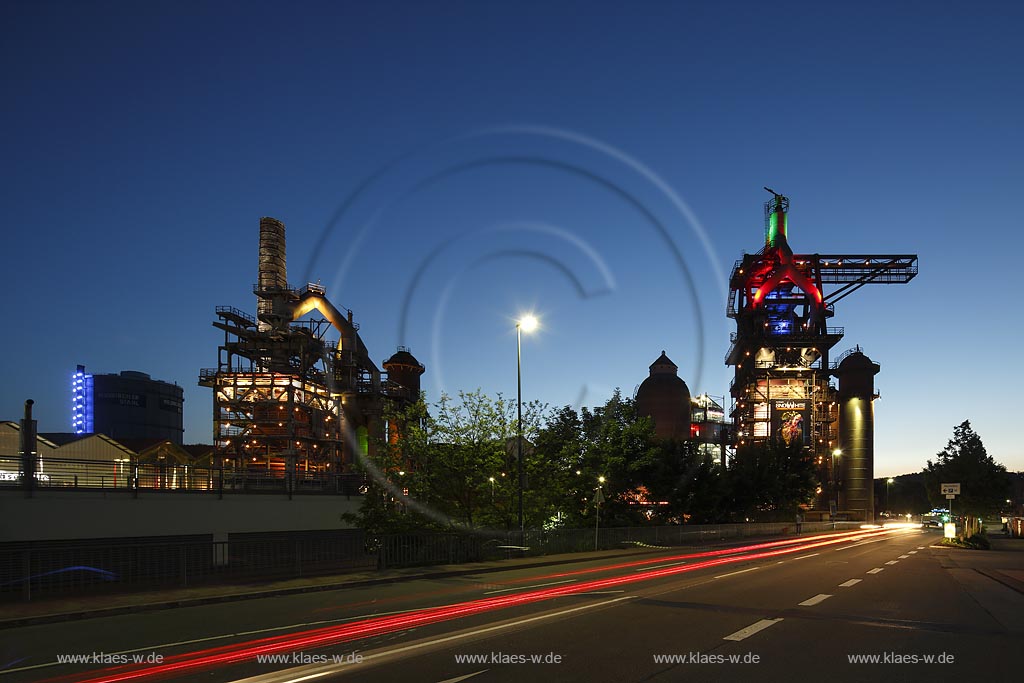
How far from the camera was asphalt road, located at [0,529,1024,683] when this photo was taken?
32.3ft

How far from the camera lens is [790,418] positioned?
356 ft

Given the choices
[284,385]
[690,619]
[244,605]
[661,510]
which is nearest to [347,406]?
[284,385]

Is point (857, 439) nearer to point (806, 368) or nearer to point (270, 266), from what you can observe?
point (806, 368)

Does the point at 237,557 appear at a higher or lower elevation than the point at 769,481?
higher

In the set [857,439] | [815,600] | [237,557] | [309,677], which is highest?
[309,677]

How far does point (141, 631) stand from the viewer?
1418 centimetres

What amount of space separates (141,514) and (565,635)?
2952 centimetres

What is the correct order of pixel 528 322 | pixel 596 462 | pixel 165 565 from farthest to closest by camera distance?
pixel 596 462, pixel 528 322, pixel 165 565

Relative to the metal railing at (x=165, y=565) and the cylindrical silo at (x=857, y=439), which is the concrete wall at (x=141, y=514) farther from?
the cylindrical silo at (x=857, y=439)

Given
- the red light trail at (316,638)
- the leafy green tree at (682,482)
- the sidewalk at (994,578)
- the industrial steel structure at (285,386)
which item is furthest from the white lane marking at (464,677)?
the industrial steel structure at (285,386)

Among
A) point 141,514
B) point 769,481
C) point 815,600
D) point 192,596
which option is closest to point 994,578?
point 815,600

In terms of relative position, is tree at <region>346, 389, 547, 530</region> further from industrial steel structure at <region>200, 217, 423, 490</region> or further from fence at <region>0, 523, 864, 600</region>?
industrial steel structure at <region>200, 217, 423, 490</region>

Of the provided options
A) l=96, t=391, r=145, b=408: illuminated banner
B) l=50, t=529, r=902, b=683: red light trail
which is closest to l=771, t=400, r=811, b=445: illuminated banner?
l=50, t=529, r=902, b=683: red light trail

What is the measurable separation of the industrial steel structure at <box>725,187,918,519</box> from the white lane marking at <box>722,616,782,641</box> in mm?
97084
